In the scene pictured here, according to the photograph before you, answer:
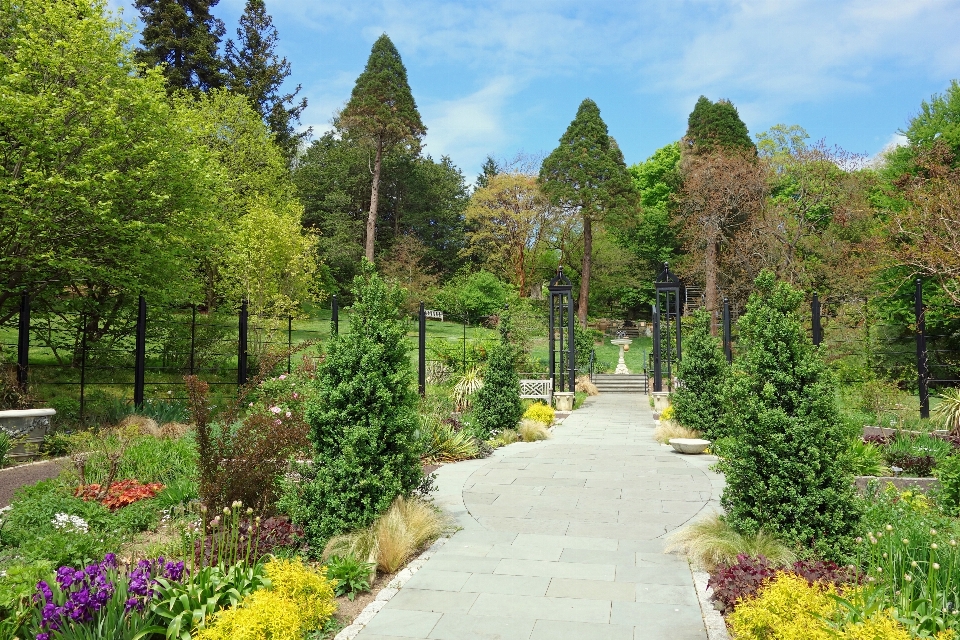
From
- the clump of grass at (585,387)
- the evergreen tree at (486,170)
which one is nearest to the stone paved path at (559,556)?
the clump of grass at (585,387)

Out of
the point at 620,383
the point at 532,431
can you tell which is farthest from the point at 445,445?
the point at 620,383

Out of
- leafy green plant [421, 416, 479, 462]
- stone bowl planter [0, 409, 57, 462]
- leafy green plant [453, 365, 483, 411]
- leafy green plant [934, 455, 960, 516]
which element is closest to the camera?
leafy green plant [934, 455, 960, 516]

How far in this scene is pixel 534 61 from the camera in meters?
7.94

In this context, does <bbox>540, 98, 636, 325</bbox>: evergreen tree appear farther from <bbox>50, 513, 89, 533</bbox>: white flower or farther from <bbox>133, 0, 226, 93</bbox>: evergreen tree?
<bbox>50, 513, 89, 533</bbox>: white flower

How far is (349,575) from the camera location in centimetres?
381

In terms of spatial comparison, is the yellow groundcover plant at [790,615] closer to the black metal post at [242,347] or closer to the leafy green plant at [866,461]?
the leafy green plant at [866,461]

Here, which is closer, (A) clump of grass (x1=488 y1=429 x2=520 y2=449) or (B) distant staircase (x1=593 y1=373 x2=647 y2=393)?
(A) clump of grass (x1=488 y1=429 x2=520 y2=449)

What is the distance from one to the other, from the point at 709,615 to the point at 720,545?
809 mm

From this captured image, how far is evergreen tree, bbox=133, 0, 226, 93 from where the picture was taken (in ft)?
88.6

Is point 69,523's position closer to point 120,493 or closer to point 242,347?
point 120,493

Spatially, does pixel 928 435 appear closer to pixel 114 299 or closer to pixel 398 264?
pixel 114 299

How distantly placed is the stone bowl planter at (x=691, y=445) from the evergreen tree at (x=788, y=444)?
4.57m

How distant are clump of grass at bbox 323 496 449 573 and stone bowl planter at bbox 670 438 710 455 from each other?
17.2ft

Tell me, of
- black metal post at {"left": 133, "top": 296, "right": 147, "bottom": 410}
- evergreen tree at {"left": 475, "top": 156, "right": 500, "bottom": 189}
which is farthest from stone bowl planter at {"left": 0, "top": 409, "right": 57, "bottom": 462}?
evergreen tree at {"left": 475, "top": 156, "right": 500, "bottom": 189}
